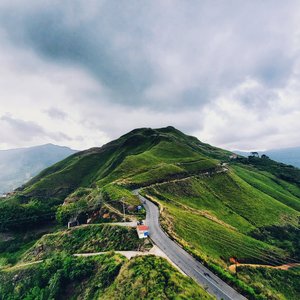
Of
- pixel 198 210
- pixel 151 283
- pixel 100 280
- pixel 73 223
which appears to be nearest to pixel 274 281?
pixel 151 283

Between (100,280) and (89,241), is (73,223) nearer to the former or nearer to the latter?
(89,241)

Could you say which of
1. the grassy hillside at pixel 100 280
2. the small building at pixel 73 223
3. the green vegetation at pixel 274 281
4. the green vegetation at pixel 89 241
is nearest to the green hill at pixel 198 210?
the green vegetation at pixel 274 281

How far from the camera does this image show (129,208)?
8956 cm

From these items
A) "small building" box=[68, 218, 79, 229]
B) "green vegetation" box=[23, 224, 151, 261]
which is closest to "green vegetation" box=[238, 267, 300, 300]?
"green vegetation" box=[23, 224, 151, 261]

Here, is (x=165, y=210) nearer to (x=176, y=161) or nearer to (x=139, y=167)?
(x=139, y=167)

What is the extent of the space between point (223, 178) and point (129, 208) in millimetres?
70097

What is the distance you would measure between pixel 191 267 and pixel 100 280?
19.1 m

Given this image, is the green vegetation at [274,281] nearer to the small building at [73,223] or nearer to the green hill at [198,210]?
the green hill at [198,210]

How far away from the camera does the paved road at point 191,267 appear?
4681 cm

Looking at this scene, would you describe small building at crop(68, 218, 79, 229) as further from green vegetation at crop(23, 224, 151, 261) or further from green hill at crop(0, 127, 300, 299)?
green vegetation at crop(23, 224, 151, 261)

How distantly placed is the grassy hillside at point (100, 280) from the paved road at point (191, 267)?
4.18m

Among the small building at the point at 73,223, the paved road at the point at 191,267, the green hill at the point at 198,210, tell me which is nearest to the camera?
the paved road at the point at 191,267

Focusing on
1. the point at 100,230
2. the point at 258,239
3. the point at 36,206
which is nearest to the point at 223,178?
the point at 258,239

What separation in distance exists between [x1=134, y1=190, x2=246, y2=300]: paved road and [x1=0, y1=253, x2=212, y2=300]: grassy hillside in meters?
4.18
